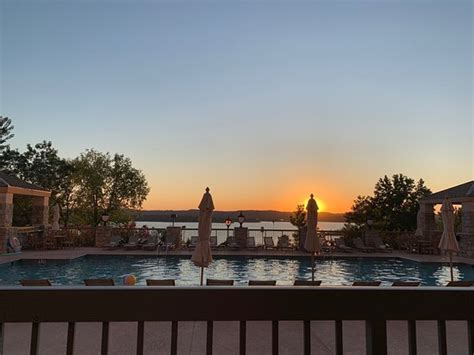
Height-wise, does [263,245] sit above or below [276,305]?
below

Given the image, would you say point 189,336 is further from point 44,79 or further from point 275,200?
point 275,200

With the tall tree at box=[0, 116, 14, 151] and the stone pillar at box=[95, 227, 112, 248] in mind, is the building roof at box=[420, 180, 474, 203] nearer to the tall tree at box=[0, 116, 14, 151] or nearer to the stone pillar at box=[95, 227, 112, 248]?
the stone pillar at box=[95, 227, 112, 248]

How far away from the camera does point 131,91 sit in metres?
12.2

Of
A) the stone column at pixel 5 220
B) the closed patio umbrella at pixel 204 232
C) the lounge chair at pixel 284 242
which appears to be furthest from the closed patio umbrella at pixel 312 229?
the stone column at pixel 5 220

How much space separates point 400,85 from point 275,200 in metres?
17.5

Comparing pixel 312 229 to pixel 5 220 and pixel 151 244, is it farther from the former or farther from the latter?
pixel 5 220

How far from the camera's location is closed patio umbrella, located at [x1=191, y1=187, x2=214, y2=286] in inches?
299

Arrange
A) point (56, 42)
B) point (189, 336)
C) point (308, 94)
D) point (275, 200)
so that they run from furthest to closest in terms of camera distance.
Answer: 1. point (275, 200)
2. point (308, 94)
3. point (56, 42)
4. point (189, 336)

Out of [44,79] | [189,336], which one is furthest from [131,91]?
[189,336]

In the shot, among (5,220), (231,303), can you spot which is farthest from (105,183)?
(231,303)

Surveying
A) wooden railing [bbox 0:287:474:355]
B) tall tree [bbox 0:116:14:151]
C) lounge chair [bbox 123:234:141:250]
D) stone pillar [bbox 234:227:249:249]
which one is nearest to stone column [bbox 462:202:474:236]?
stone pillar [bbox 234:227:249:249]

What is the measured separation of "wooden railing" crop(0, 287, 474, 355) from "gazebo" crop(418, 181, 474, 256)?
1398 cm

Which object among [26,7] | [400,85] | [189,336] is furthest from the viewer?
[400,85]

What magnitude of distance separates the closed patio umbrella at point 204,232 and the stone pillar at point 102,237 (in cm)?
981
